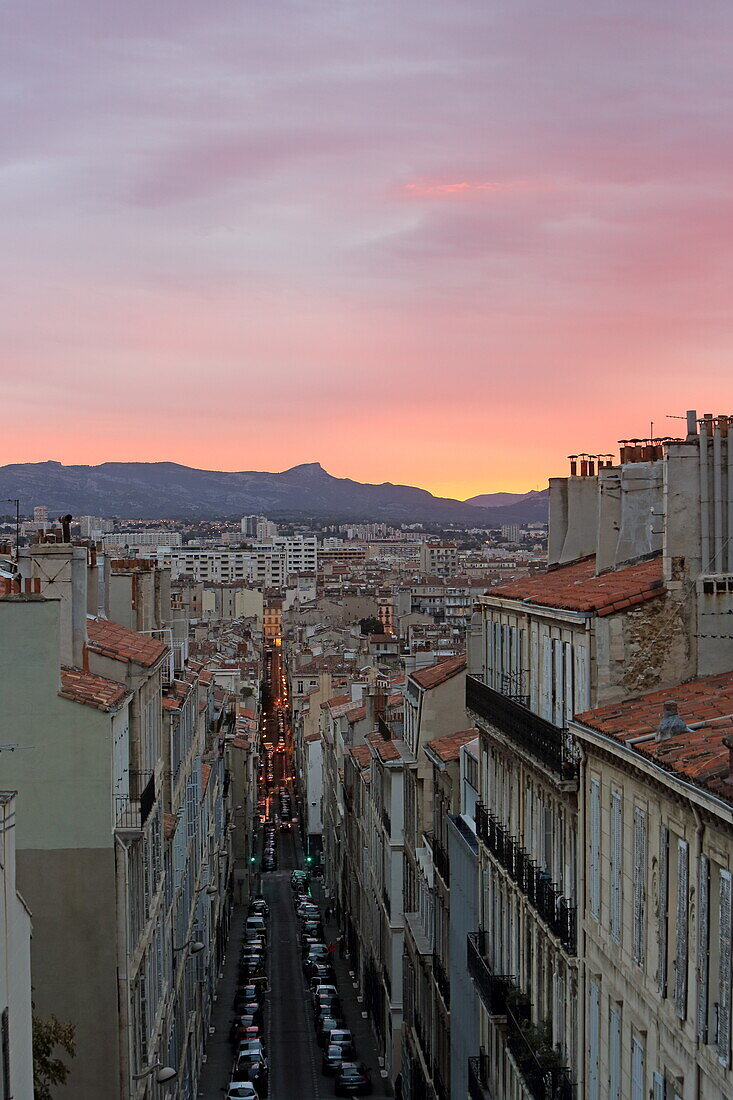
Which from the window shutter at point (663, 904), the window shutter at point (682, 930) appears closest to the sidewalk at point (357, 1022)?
the window shutter at point (663, 904)

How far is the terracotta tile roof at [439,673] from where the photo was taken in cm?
4262

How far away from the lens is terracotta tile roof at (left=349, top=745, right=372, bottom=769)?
208ft

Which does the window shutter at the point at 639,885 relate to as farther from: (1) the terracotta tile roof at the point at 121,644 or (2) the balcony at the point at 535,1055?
(1) the terracotta tile roof at the point at 121,644

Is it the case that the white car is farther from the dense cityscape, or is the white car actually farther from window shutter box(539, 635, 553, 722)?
window shutter box(539, 635, 553, 722)

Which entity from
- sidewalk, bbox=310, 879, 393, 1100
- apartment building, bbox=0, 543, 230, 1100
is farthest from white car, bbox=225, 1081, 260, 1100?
apartment building, bbox=0, 543, 230, 1100

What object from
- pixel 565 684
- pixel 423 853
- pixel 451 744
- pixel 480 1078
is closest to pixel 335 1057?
pixel 423 853

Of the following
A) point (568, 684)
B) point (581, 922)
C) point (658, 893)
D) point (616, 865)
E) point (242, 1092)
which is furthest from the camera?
point (242, 1092)

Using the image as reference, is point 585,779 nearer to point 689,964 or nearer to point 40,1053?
point 689,964

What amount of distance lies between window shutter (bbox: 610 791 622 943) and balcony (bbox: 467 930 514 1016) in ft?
29.4

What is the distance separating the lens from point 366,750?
6469 centimetres

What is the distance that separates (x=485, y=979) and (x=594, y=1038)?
8.45 m

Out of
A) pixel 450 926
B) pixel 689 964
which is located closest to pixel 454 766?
pixel 450 926

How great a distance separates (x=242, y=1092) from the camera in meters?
45.2

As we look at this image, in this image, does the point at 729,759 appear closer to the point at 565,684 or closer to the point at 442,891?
the point at 565,684
